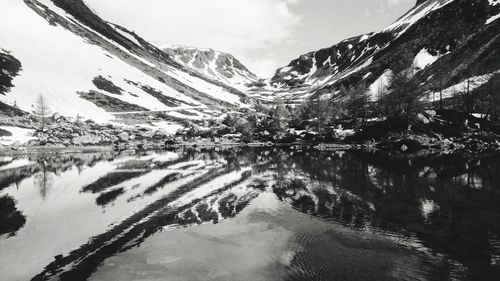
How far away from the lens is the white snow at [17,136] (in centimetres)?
9131

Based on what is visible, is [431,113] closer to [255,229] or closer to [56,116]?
[255,229]

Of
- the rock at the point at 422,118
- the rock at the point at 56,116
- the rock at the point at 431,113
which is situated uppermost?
the rock at the point at 56,116

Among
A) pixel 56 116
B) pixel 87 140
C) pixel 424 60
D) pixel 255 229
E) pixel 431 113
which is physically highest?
pixel 424 60

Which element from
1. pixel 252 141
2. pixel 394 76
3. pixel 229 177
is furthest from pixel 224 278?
pixel 252 141

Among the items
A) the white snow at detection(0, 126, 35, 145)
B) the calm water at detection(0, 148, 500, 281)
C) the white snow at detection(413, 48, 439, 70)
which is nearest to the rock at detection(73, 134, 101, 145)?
the white snow at detection(0, 126, 35, 145)

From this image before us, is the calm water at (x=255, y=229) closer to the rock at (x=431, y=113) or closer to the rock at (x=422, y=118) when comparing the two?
the rock at (x=422, y=118)

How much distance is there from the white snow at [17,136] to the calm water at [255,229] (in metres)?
63.7

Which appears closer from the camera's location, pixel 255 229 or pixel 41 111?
pixel 255 229

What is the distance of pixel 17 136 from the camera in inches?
3816

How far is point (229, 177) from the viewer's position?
4162 cm

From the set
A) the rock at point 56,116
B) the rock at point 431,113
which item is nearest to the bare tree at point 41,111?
the rock at point 56,116

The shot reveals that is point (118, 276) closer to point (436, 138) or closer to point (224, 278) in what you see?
point (224, 278)

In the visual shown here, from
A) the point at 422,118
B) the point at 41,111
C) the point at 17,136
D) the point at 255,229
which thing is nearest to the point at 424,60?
the point at 422,118

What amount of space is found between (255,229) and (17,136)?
9832 cm
